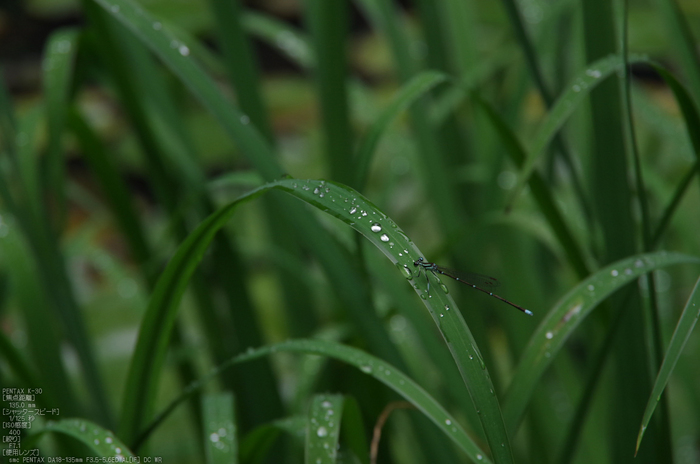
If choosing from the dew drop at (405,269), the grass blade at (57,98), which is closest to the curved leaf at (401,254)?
the dew drop at (405,269)

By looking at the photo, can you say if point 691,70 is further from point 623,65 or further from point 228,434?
point 228,434

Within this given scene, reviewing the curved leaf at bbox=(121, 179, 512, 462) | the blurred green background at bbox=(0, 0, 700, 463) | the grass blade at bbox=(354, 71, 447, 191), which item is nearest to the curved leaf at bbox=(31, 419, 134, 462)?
the blurred green background at bbox=(0, 0, 700, 463)

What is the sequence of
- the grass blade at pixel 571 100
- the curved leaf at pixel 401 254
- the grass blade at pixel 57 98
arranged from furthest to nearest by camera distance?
the grass blade at pixel 57 98, the grass blade at pixel 571 100, the curved leaf at pixel 401 254

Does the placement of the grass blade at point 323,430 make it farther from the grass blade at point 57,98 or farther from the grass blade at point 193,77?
the grass blade at point 57,98

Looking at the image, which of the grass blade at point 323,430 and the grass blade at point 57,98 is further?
the grass blade at point 57,98

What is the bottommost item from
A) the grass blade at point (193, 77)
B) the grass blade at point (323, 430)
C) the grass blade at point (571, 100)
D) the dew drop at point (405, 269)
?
the grass blade at point (323, 430)

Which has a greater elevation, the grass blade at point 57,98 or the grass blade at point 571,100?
the grass blade at point 57,98

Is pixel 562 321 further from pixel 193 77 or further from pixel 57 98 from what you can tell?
pixel 57 98

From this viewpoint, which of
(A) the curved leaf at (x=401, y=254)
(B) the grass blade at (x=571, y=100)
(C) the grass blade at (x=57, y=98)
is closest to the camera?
(A) the curved leaf at (x=401, y=254)

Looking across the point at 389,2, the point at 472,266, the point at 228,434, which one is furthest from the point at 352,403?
the point at 389,2
